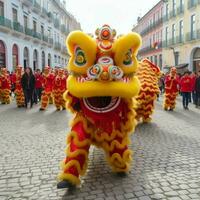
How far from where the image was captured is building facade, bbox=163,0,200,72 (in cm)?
3105

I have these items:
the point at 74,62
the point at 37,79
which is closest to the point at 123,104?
the point at 74,62

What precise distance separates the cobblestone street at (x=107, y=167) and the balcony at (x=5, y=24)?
669 inches

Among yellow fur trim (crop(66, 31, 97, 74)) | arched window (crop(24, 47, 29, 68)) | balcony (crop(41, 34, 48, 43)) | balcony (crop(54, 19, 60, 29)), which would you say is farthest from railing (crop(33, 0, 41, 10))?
yellow fur trim (crop(66, 31, 97, 74))

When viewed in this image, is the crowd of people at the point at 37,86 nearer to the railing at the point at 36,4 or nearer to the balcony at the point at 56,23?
the railing at the point at 36,4

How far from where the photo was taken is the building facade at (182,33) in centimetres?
3105

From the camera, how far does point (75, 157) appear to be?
4523 millimetres

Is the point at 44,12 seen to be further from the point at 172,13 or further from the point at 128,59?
the point at 128,59

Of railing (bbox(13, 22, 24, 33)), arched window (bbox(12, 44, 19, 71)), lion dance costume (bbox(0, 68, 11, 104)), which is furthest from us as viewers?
arched window (bbox(12, 44, 19, 71))

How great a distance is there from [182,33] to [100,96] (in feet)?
103

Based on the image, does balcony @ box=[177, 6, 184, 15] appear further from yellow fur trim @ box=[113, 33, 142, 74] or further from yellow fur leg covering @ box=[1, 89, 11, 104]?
yellow fur trim @ box=[113, 33, 142, 74]

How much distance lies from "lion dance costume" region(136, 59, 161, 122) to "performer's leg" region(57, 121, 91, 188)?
14.9ft

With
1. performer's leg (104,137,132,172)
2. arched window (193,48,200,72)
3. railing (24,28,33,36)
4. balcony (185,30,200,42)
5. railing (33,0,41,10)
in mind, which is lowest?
performer's leg (104,137,132,172)

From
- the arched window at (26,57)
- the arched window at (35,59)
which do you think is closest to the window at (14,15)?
the arched window at (26,57)

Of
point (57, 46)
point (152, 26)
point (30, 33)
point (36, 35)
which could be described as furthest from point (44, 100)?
point (152, 26)
